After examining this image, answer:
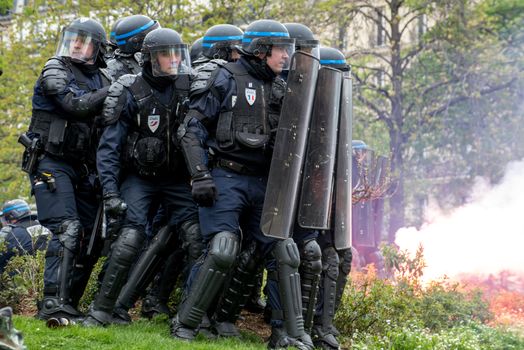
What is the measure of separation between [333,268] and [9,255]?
4018 millimetres

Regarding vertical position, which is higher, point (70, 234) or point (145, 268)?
point (70, 234)

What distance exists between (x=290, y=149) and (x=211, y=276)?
1130 millimetres

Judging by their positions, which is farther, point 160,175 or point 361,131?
point 361,131

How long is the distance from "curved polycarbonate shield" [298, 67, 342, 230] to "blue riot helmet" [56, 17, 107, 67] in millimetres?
2010

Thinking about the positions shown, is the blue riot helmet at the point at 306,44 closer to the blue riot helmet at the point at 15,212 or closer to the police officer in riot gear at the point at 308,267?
the police officer in riot gear at the point at 308,267

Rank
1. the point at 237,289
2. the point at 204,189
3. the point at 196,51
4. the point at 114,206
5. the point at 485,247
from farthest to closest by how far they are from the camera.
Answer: the point at 485,247
the point at 196,51
the point at 237,289
the point at 114,206
the point at 204,189

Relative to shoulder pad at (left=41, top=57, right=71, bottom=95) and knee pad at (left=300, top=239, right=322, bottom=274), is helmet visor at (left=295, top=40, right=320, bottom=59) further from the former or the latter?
shoulder pad at (left=41, top=57, right=71, bottom=95)

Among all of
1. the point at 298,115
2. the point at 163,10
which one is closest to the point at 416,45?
the point at 163,10

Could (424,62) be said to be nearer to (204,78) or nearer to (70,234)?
(204,78)

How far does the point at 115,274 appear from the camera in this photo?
8.10m

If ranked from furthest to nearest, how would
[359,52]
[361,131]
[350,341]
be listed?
1. [361,131]
2. [359,52]
3. [350,341]

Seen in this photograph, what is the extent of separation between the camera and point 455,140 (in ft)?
108

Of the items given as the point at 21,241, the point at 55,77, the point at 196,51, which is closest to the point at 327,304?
the point at 55,77

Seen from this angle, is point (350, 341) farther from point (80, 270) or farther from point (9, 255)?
point (9, 255)
